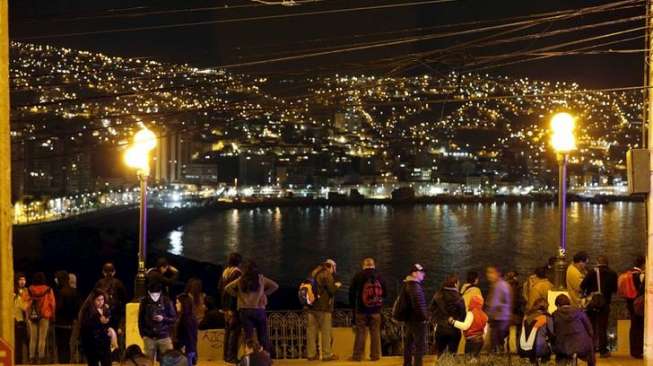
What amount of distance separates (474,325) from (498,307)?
2.02 ft

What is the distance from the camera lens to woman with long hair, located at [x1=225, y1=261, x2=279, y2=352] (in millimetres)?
10062

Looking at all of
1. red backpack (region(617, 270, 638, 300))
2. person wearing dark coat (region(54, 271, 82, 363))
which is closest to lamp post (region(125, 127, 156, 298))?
person wearing dark coat (region(54, 271, 82, 363))

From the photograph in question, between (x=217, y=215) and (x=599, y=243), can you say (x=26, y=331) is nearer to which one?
(x=599, y=243)

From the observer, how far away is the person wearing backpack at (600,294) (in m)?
10.8

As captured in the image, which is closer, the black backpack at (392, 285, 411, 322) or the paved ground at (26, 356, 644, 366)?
the black backpack at (392, 285, 411, 322)

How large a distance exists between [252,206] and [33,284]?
157215mm

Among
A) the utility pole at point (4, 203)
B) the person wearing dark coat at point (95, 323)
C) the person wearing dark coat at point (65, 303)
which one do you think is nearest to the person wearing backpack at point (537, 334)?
the person wearing dark coat at point (95, 323)

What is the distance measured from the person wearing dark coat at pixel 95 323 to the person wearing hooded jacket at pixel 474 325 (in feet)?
12.5

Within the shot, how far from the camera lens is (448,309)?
966cm

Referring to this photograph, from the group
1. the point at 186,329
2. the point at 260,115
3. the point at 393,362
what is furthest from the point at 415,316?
the point at 260,115

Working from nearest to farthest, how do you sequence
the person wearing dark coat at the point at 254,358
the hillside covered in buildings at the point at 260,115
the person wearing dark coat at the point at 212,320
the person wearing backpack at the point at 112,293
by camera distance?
the person wearing dark coat at the point at 254,358 < the person wearing backpack at the point at 112,293 < the person wearing dark coat at the point at 212,320 < the hillside covered in buildings at the point at 260,115

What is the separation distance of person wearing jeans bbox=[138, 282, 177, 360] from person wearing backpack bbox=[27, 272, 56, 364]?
275 centimetres

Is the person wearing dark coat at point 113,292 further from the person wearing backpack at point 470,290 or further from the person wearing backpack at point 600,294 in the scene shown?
the person wearing backpack at point 600,294

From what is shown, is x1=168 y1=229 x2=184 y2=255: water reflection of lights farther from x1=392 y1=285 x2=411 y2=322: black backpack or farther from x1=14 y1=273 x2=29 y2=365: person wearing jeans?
x1=392 y1=285 x2=411 y2=322: black backpack
